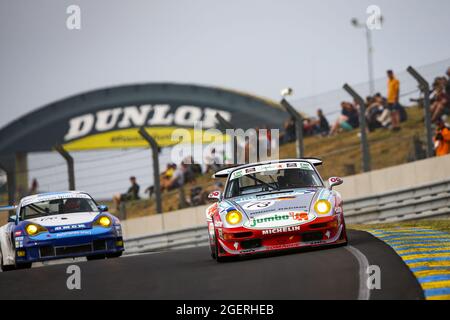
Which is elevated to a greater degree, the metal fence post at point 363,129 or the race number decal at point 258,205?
the metal fence post at point 363,129

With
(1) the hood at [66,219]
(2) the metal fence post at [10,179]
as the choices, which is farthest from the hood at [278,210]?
(2) the metal fence post at [10,179]

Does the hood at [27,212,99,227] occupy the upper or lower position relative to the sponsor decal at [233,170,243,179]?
lower

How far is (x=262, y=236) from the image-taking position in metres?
11.1

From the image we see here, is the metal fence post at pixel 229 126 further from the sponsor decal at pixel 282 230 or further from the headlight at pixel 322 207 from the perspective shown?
the sponsor decal at pixel 282 230

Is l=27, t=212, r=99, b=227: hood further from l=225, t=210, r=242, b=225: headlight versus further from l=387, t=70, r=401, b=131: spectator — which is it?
l=387, t=70, r=401, b=131: spectator

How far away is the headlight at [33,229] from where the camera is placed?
13.6 meters

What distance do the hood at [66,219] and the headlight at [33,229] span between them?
0.20 ft

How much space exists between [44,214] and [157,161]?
19.1ft

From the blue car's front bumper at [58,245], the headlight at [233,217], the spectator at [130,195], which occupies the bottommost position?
the blue car's front bumper at [58,245]

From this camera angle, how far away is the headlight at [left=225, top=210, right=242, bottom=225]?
11.2 metres

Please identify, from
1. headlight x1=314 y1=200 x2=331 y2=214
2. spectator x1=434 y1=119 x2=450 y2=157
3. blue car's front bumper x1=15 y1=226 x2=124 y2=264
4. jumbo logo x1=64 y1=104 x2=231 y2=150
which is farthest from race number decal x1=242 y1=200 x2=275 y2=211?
jumbo logo x1=64 y1=104 x2=231 y2=150

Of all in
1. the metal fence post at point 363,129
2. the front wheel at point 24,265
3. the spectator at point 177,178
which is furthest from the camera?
the spectator at point 177,178
